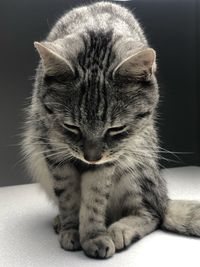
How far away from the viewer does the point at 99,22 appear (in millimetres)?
1401

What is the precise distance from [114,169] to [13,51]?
0.91m

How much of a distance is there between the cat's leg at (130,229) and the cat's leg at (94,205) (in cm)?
3

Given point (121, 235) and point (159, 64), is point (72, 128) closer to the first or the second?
point (121, 235)

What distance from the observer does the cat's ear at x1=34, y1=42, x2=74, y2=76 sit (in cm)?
113

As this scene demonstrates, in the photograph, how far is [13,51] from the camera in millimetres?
1979

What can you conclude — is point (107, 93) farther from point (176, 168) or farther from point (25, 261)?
point (176, 168)

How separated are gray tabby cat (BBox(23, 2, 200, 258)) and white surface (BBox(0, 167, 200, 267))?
3 cm

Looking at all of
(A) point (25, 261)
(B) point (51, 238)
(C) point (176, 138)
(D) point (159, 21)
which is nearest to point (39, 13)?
(D) point (159, 21)

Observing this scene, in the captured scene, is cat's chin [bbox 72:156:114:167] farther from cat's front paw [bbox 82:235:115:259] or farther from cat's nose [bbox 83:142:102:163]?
cat's front paw [bbox 82:235:115:259]

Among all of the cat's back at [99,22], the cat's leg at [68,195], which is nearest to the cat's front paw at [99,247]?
the cat's leg at [68,195]

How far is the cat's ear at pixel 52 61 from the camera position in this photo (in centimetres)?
113

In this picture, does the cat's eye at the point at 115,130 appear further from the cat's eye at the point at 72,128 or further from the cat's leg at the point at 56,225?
the cat's leg at the point at 56,225

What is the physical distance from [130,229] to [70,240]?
171mm

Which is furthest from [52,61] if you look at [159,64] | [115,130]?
[159,64]
